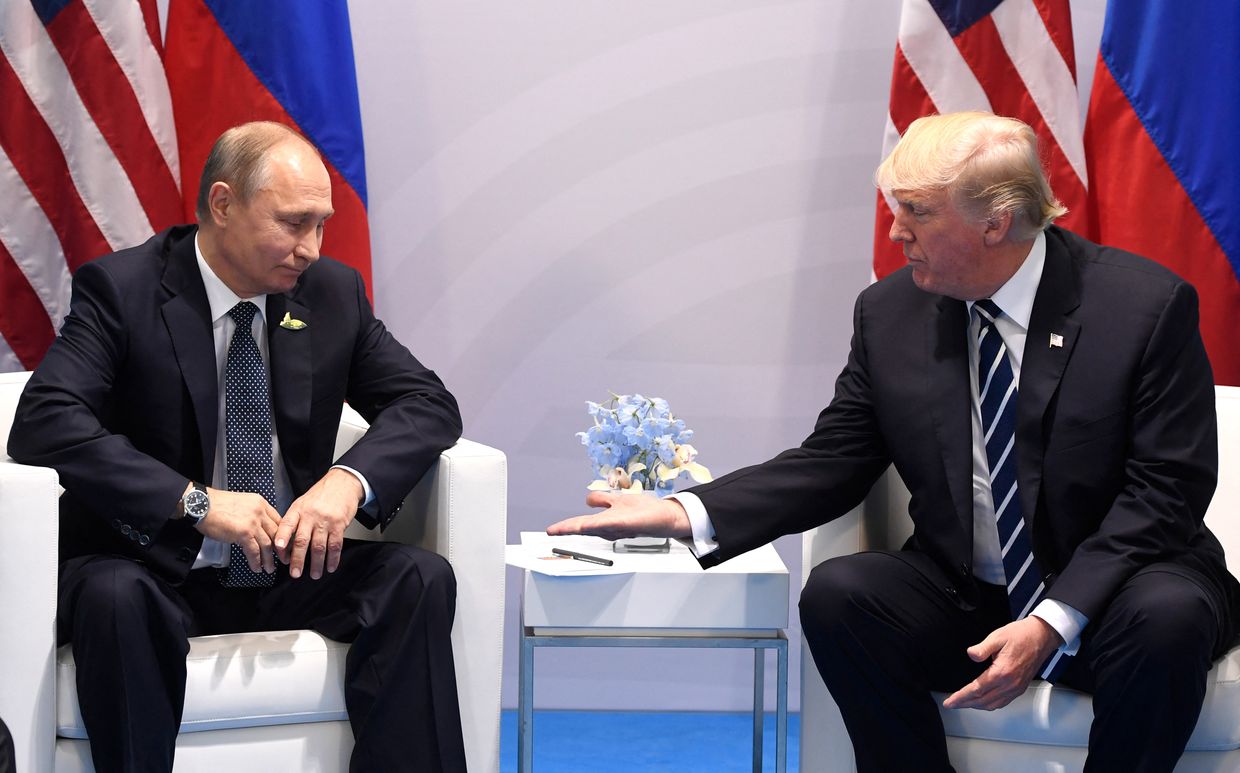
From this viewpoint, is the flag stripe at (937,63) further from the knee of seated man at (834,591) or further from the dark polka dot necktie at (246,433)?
the dark polka dot necktie at (246,433)

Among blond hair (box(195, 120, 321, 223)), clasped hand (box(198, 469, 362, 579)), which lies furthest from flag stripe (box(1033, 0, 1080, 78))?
clasped hand (box(198, 469, 362, 579))

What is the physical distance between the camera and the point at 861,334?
2.75m

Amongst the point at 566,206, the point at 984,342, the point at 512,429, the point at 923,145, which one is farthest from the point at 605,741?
the point at 923,145

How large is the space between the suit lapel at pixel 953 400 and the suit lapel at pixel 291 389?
121cm

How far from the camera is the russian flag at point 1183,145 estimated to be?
11.0ft

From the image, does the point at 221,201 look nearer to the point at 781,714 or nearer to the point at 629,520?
the point at 629,520

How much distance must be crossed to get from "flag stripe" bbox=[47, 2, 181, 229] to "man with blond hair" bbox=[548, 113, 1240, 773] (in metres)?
1.64

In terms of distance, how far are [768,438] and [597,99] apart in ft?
3.44

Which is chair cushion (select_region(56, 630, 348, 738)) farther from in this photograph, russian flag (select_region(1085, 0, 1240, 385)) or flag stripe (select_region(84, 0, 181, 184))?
russian flag (select_region(1085, 0, 1240, 385))

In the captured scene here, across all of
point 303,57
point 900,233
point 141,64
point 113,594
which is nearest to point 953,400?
point 900,233

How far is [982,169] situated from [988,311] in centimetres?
27

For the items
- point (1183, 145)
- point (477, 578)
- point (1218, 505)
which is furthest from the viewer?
point (1183, 145)

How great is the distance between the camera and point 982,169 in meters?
2.49

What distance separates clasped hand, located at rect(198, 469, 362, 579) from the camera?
2.42 metres
